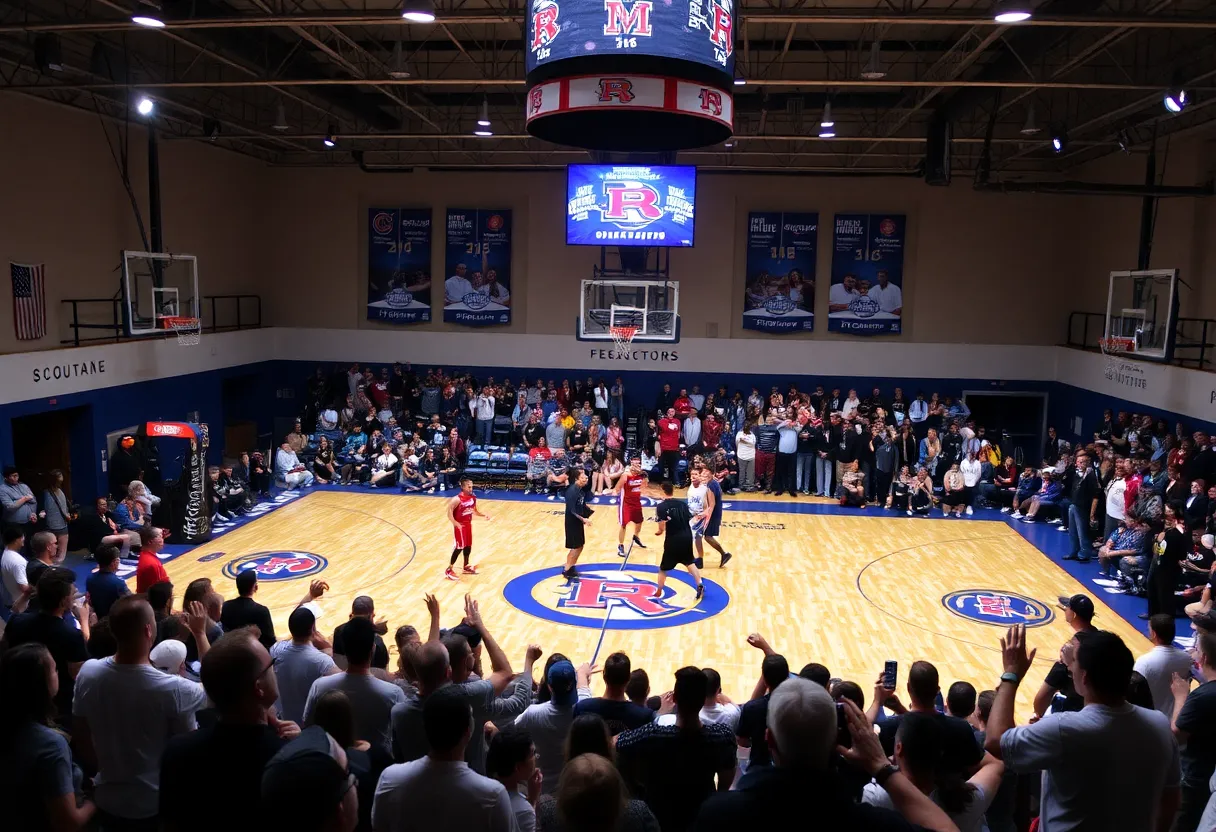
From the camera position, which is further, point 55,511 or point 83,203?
point 83,203

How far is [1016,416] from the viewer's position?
2423 cm

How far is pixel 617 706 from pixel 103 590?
4.87 m

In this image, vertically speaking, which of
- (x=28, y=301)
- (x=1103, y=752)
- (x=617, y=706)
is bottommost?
(x=617, y=706)

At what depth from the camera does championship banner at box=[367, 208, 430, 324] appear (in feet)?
80.6

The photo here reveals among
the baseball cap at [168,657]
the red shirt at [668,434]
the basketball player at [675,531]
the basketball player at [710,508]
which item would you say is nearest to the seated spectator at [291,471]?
the red shirt at [668,434]

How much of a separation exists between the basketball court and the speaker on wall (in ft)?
21.6

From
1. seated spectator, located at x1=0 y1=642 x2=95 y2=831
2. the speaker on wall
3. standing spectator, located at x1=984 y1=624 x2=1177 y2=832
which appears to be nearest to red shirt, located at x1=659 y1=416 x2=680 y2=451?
the speaker on wall

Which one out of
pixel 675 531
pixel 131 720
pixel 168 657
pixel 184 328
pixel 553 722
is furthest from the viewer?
pixel 184 328

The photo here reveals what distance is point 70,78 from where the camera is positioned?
1634cm

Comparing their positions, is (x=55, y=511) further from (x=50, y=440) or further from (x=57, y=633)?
(x=57, y=633)

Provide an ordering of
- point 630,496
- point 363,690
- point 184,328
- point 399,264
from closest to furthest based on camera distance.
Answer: point 363,690 < point 630,496 < point 184,328 < point 399,264

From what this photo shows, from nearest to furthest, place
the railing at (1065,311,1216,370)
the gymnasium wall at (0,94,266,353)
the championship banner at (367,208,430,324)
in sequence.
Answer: the gymnasium wall at (0,94,266,353)
the railing at (1065,311,1216,370)
the championship banner at (367,208,430,324)

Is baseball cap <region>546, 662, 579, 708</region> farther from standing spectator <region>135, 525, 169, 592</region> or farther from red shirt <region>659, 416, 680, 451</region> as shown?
red shirt <region>659, 416, 680, 451</region>

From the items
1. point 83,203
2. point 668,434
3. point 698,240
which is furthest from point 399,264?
point 668,434
